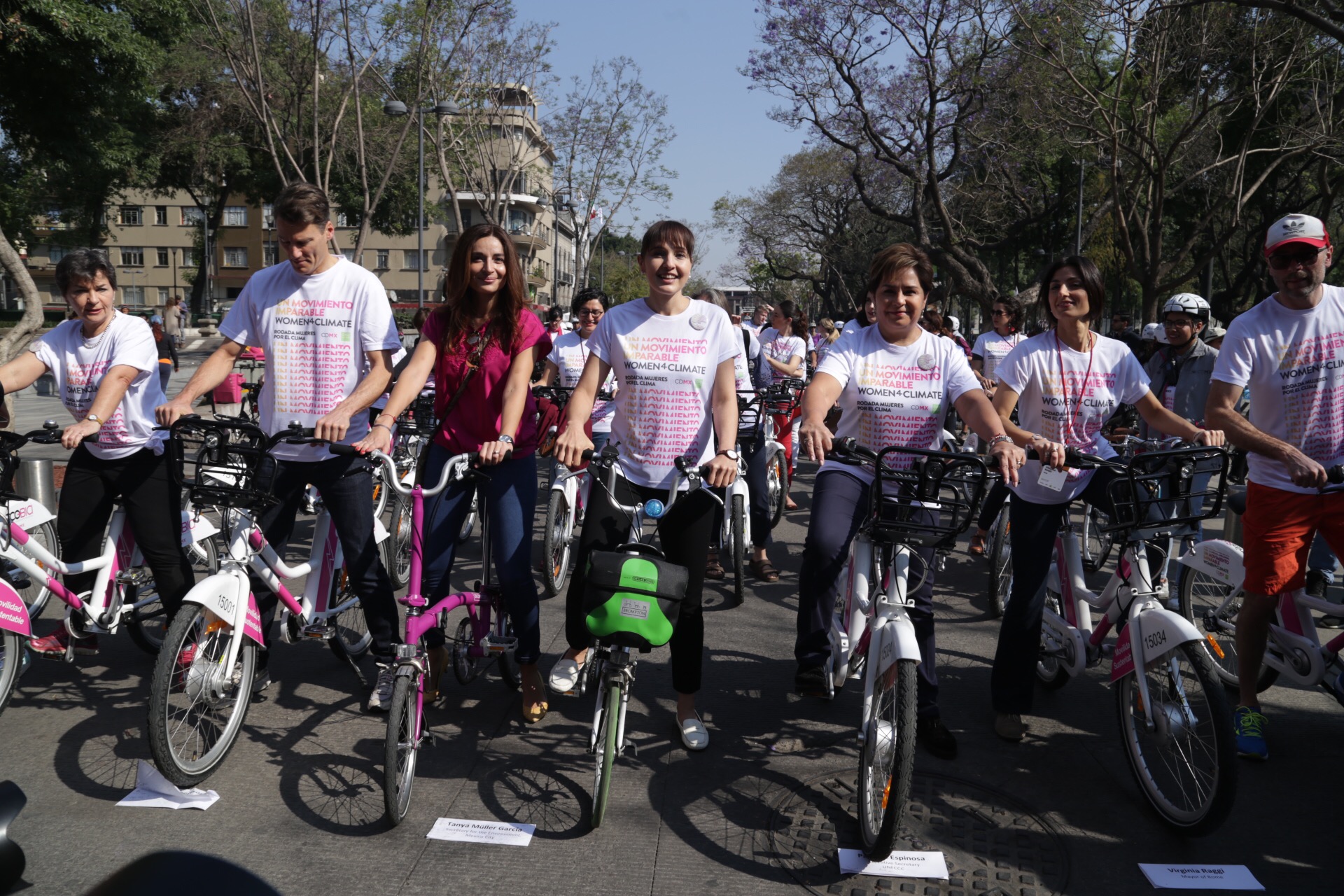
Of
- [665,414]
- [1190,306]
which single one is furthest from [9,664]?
[1190,306]

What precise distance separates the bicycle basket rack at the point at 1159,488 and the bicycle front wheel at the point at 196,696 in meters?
3.40

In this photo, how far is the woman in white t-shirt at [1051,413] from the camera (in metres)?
4.31

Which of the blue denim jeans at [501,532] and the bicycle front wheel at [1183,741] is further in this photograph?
the blue denim jeans at [501,532]

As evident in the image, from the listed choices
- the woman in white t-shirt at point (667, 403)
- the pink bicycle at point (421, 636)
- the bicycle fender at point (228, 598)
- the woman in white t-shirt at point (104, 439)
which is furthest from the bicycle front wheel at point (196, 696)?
the woman in white t-shirt at point (667, 403)

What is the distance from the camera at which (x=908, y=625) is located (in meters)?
3.56

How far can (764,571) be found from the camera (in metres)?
7.47

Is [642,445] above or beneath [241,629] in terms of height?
above

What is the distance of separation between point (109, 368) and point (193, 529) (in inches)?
38.6

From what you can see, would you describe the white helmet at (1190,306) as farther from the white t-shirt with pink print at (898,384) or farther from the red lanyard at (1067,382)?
the white t-shirt with pink print at (898,384)

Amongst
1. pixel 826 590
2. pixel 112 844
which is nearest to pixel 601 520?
pixel 826 590

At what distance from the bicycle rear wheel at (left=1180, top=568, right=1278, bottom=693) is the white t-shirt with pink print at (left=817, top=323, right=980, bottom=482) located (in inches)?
67.0

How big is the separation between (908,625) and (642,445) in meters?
1.26

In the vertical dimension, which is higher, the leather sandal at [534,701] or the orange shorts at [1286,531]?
the orange shorts at [1286,531]

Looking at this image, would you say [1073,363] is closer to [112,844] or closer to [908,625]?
[908,625]
